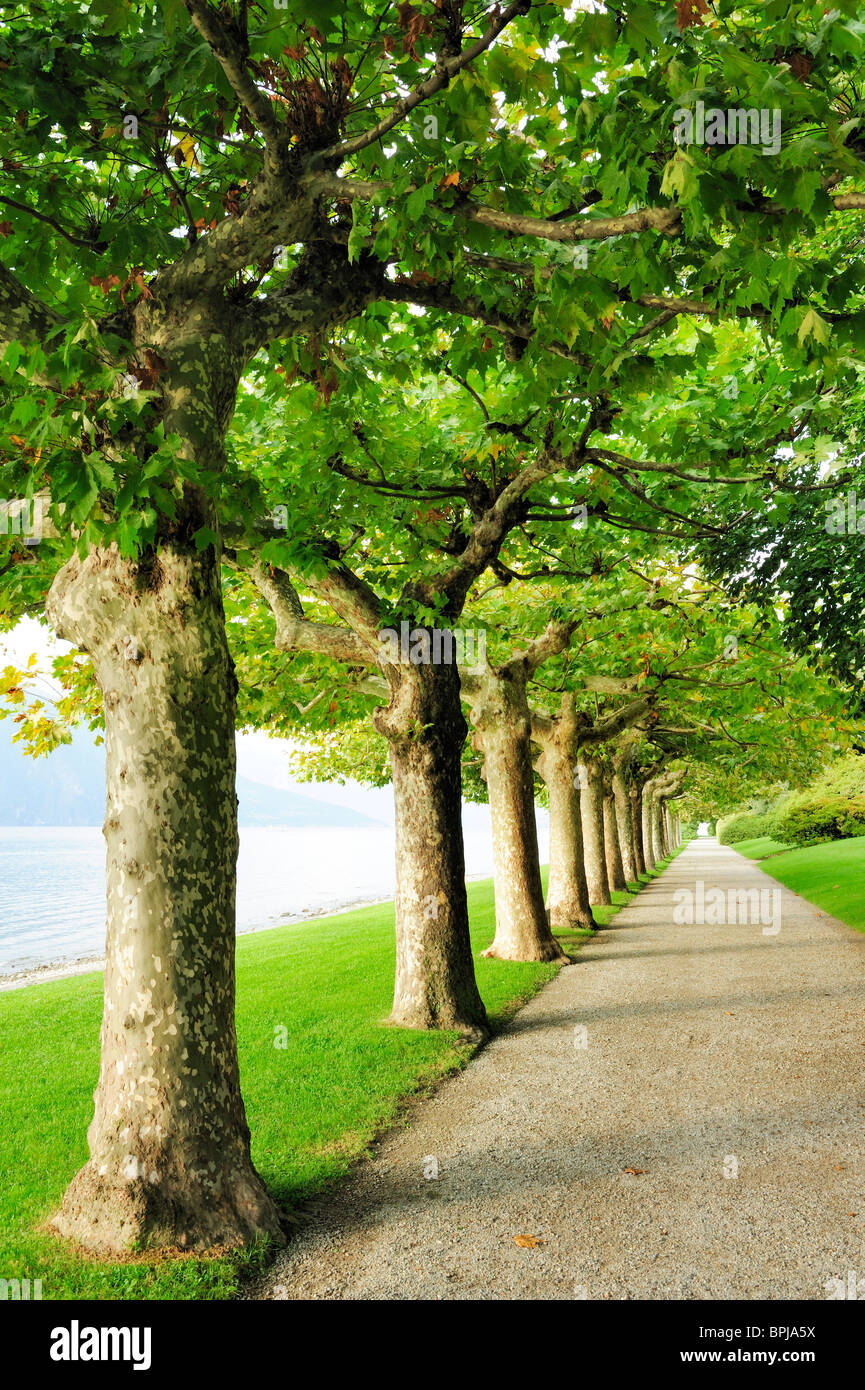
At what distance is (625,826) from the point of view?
33188mm

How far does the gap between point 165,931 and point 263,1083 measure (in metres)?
3.99

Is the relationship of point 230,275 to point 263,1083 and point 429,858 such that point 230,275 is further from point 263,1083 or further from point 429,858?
point 263,1083

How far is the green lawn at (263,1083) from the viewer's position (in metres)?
4.17

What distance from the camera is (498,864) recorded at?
46.1 feet

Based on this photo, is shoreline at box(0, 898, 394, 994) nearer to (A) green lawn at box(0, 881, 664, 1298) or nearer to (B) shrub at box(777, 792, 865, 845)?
(A) green lawn at box(0, 881, 664, 1298)

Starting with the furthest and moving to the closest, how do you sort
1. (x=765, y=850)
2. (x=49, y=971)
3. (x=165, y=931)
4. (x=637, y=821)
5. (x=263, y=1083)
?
(x=765, y=850) → (x=637, y=821) → (x=49, y=971) → (x=263, y=1083) → (x=165, y=931)

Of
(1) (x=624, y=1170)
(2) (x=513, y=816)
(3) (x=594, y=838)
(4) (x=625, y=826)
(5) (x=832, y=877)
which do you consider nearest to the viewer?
(1) (x=624, y=1170)

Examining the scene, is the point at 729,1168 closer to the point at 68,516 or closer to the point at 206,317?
the point at 68,516

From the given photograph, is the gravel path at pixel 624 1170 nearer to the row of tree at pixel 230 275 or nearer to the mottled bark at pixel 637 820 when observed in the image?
the row of tree at pixel 230 275

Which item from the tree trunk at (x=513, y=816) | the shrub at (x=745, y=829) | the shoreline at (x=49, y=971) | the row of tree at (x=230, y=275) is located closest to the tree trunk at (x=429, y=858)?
the row of tree at (x=230, y=275)

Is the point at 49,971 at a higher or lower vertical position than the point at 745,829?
higher

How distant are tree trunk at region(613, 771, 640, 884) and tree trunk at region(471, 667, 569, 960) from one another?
16.2 meters

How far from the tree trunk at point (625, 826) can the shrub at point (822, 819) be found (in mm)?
13686

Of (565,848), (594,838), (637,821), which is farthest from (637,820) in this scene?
(565,848)
